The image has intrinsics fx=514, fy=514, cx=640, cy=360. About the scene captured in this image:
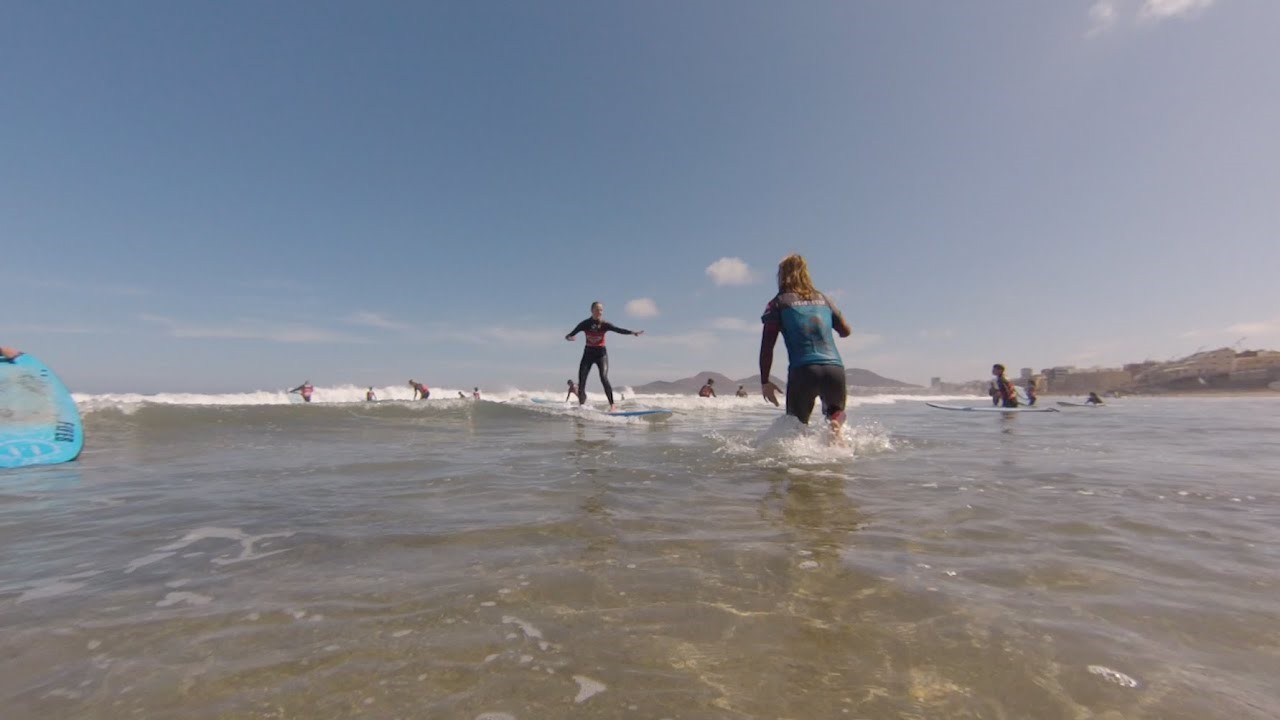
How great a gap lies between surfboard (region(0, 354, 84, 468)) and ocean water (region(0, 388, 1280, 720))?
73.0 inches

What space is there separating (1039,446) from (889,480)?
14.5 feet

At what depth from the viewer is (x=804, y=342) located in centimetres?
614

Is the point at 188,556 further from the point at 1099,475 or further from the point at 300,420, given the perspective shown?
the point at 300,420

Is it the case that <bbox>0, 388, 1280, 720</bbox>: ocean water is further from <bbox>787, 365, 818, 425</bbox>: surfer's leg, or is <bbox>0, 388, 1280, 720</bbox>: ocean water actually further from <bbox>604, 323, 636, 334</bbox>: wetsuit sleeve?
<bbox>604, 323, 636, 334</bbox>: wetsuit sleeve

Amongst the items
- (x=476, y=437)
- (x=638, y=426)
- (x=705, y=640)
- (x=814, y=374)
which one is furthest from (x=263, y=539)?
(x=638, y=426)

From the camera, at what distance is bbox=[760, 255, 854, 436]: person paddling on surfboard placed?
6.11 m

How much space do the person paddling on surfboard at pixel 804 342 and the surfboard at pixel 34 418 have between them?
29.6 ft

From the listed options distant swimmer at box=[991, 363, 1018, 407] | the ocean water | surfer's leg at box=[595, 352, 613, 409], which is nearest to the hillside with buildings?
distant swimmer at box=[991, 363, 1018, 407]

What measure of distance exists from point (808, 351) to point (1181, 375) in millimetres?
72129

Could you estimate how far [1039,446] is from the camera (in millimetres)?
7441

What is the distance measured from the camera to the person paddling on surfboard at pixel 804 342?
20.1 feet

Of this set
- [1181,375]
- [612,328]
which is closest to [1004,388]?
[612,328]

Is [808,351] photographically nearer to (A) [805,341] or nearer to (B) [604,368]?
(A) [805,341]

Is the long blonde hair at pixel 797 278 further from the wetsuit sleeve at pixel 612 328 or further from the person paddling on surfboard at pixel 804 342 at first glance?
the wetsuit sleeve at pixel 612 328
